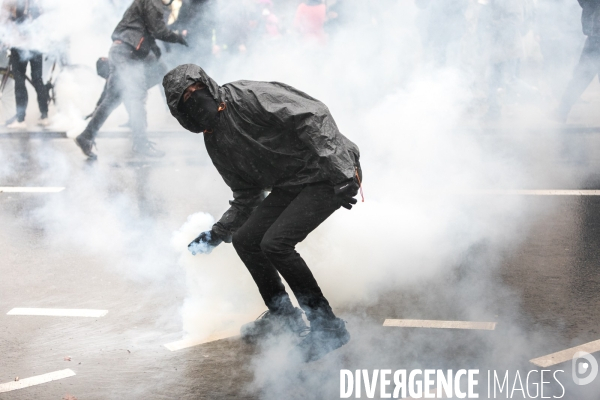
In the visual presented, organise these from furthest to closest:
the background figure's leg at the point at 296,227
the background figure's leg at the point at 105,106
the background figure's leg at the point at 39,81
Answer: the background figure's leg at the point at 39,81
the background figure's leg at the point at 105,106
the background figure's leg at the point at 296,227

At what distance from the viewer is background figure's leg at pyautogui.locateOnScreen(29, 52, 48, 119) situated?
32.6 feet

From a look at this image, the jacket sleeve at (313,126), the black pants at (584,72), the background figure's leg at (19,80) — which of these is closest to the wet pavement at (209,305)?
the jacket sleeve at (313,126)

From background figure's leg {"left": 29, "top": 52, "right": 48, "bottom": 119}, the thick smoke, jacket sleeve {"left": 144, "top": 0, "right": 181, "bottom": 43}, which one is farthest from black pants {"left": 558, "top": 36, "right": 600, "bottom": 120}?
background figure's leg {"left": 29, "top": 52, "right": 48, "bottom": 119}

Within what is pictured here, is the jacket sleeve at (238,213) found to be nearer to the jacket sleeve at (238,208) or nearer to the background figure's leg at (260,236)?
the jacket sleeve at (238,208)

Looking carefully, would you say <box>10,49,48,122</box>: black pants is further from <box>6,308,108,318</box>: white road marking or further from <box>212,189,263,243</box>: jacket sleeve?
<box>212,189,263,243</box>: jacket sleeve

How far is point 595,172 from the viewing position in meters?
6.59

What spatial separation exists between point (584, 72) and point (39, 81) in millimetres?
6803

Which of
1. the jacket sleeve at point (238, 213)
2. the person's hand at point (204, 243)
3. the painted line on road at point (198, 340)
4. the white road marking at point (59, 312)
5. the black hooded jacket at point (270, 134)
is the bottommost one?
the white road marking at point (59, 312)

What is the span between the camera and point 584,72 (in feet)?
27.1

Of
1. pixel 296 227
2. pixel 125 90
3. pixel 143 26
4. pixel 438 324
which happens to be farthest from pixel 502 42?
pixel 296 227

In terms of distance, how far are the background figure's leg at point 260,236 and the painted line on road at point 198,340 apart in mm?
349

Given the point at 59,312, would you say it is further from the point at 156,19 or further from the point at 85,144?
the point at 156,19

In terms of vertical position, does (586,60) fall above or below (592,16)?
below

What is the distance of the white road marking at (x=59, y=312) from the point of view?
4.16 meters
